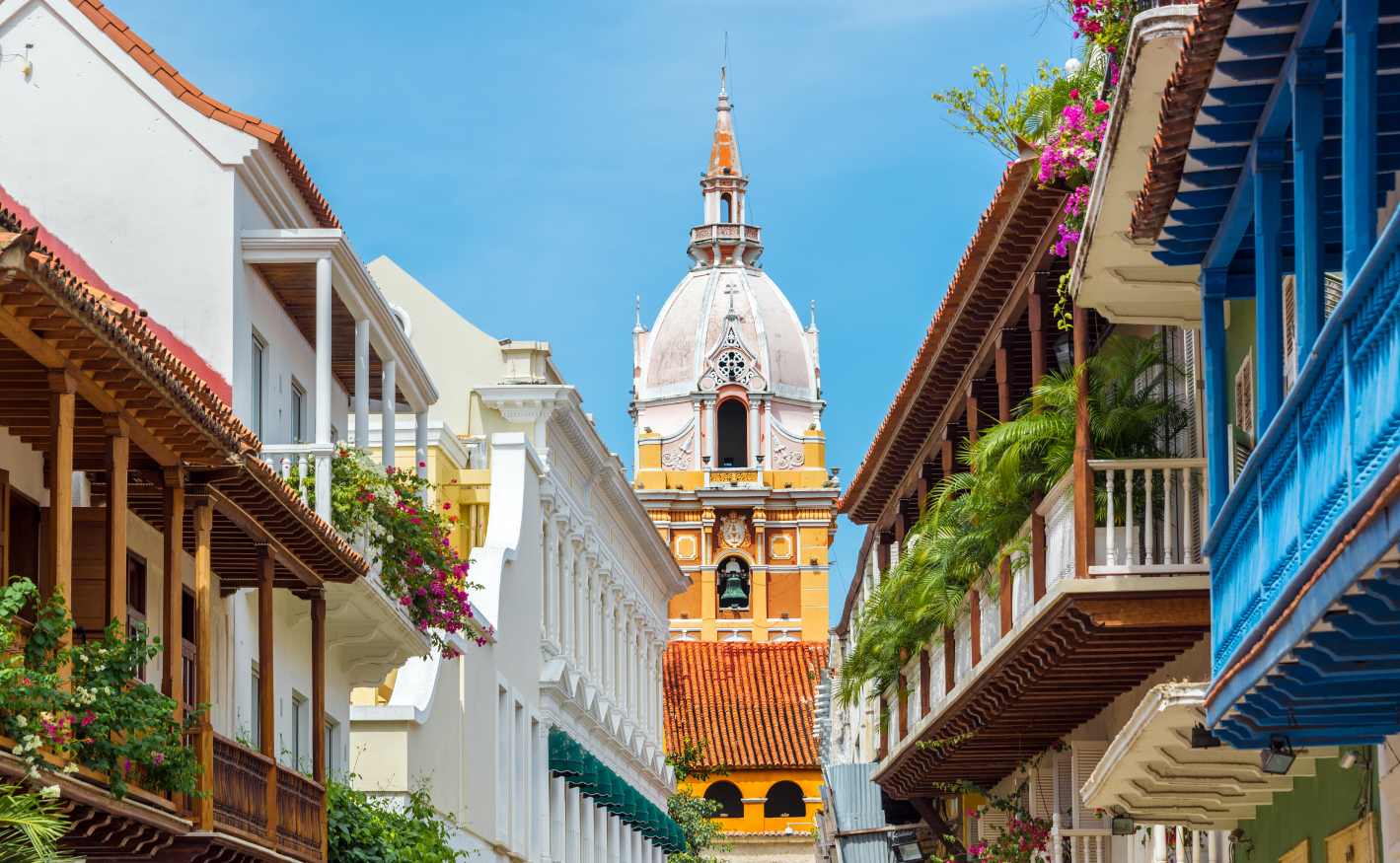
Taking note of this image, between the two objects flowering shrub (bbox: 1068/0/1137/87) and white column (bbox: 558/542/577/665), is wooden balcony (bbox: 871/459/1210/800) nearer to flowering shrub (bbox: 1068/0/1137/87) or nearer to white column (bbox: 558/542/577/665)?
flowering shrub (bbox: 1068/0/1137/87)

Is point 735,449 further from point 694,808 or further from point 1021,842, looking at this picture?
point 1021,842

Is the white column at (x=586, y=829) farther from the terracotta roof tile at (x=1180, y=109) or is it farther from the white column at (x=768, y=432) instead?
the white column at (x=768, y=432)

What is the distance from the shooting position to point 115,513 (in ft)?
43.3

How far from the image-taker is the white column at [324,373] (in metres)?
19.7

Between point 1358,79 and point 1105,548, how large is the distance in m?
8.06

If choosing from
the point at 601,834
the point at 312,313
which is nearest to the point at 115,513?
the point at 312,313

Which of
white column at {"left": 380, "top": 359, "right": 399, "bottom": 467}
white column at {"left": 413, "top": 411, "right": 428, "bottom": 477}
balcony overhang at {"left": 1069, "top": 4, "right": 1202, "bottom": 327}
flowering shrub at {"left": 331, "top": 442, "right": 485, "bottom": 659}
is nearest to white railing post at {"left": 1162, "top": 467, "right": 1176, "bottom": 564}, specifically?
balcony overhang at {"left": 1069, "top": 4, "right": 1202, "bottom": 327}

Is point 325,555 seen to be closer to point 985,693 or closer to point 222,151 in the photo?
point 222,151

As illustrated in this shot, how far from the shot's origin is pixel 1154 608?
16.0m

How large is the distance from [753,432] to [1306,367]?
229 feet

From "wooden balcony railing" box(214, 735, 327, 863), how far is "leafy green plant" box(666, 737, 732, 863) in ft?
126

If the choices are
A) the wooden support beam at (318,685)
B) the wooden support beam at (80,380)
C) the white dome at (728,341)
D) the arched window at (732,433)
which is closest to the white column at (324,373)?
the wooden support beam at (318,685)

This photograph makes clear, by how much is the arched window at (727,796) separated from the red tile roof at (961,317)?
4160 centimetres

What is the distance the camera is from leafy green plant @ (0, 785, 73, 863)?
395 inches
